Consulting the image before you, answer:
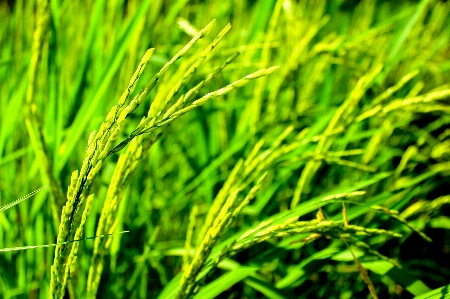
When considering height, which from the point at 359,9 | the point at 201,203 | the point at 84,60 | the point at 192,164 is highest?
the point at 359,9

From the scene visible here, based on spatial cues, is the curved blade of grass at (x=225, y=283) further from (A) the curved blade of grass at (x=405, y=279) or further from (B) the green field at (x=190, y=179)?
(A) the curved blade of grass at (x=405, y=279)

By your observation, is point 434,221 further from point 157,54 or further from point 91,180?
point 91,180

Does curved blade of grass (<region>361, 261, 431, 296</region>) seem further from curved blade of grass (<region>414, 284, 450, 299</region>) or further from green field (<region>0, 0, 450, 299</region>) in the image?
curved blade of grass (<region>414, 284, 450, 299</region>)

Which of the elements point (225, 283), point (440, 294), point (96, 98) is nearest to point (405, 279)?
point (440, 294)

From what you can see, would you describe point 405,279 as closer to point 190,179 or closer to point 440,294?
point 440,294

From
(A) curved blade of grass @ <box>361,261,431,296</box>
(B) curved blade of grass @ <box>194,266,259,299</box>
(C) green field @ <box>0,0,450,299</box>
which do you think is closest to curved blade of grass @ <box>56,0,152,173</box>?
(C) green field @ <box>0,0,450,299</box>

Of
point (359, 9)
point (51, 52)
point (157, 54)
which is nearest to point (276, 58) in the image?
point (157, 54)

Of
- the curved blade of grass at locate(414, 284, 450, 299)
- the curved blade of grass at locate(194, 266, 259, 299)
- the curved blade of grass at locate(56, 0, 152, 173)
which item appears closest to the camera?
the curved blade of grass at locate(414, 284, 450, 299)

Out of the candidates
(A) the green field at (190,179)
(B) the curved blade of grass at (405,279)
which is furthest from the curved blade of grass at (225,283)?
(B) the curved blade of grass at (405,279)
